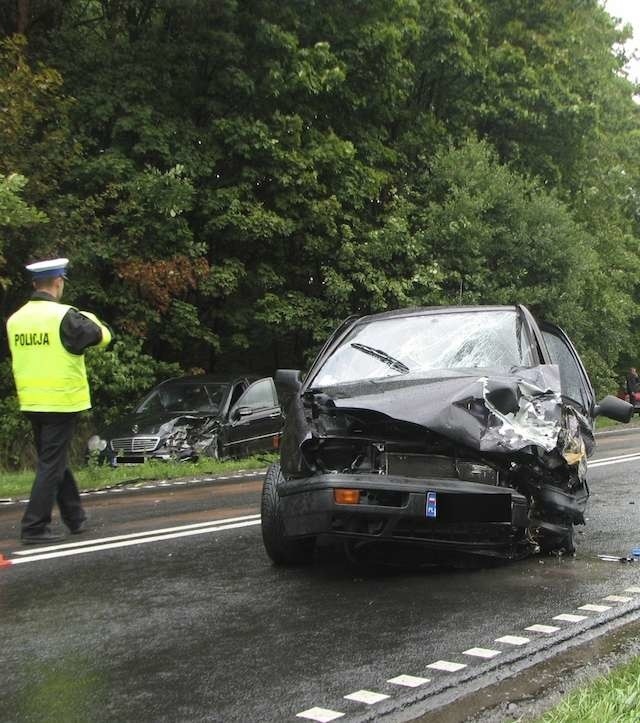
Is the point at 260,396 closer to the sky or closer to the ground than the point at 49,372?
closer to the ground

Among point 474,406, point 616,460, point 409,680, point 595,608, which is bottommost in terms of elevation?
point 616,460

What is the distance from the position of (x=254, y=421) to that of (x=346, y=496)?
8.77m

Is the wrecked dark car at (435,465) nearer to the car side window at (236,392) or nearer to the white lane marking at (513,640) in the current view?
the white lane marking at (513,640)

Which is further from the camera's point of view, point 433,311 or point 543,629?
point 433,311

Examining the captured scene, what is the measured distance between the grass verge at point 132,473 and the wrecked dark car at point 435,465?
5.07m

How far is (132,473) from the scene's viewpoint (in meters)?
10.9

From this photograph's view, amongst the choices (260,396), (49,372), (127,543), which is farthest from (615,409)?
(260,396)

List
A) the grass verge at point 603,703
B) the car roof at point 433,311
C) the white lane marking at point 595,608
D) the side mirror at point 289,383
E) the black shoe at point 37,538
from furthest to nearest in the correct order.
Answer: the car roof at point 433,311 → the black shoe at point 37,538 → the side mirror at point 289,383 → the white lane marking at point 595,608 → the grass verge at point 603,703

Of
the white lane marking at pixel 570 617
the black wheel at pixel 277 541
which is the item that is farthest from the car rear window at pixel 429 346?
the white lane marking at pixel 570 617

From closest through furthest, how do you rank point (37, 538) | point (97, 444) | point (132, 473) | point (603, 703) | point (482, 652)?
1. point (603, 703)
2. point (482, 652)
3. point (37, 538)
4. point (132, 473)
5. point (97, 444)

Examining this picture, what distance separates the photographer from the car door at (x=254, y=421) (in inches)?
508

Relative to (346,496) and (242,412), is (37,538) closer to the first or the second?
(346,496)

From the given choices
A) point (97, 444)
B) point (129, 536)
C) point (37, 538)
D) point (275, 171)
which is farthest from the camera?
point (275, 171)

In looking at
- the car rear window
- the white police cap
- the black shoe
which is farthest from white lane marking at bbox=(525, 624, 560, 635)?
the white police cap
